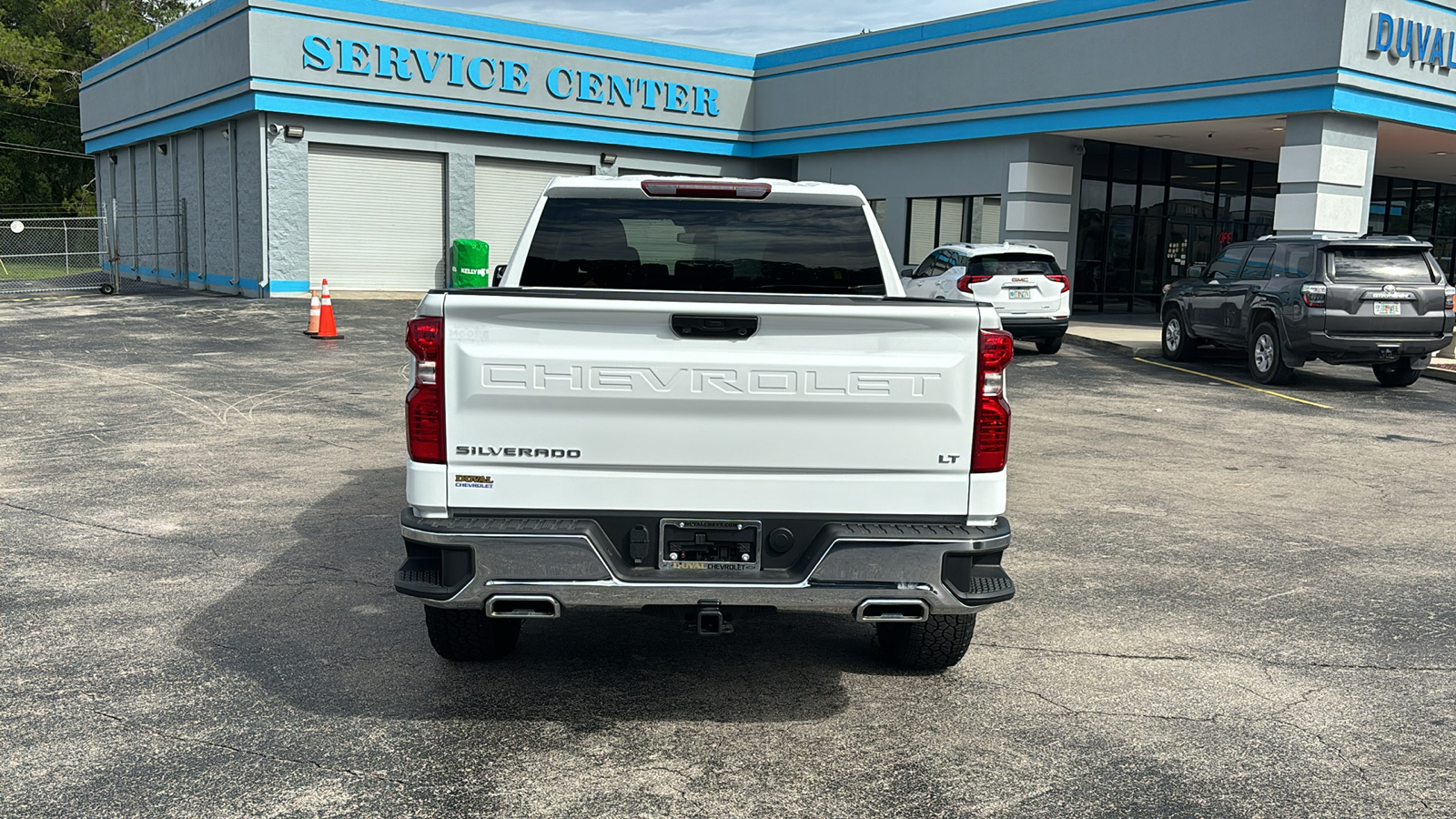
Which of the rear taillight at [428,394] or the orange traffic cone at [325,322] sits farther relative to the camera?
the orange traffic cone at [325,322]

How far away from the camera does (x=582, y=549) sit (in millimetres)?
4230

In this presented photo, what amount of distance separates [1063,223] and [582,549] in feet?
84.1

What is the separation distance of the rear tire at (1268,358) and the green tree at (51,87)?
175 ft

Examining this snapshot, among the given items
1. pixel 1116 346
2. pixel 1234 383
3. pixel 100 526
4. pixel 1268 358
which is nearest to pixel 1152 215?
pixel 1116 346

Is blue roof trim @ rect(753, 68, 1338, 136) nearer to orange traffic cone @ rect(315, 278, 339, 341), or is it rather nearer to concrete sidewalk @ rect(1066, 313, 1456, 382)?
concrete sidewalk @ rect(1066, 313, 1456, 382)

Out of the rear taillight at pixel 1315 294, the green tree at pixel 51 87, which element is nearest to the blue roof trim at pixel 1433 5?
the rear taillight at pixel 1315 294

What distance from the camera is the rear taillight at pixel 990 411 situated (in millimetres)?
4367

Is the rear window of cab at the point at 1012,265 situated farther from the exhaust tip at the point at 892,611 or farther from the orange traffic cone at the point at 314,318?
the exhaust tip at the point at 892,611

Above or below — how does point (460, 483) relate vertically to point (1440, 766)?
above

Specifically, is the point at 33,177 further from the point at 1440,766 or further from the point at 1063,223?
the point at 1440,766

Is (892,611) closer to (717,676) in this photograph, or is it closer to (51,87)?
(717,676)

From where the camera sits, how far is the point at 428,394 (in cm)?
426

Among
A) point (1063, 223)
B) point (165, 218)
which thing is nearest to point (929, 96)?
point (1063, 223)

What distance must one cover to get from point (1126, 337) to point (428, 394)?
19934mm
